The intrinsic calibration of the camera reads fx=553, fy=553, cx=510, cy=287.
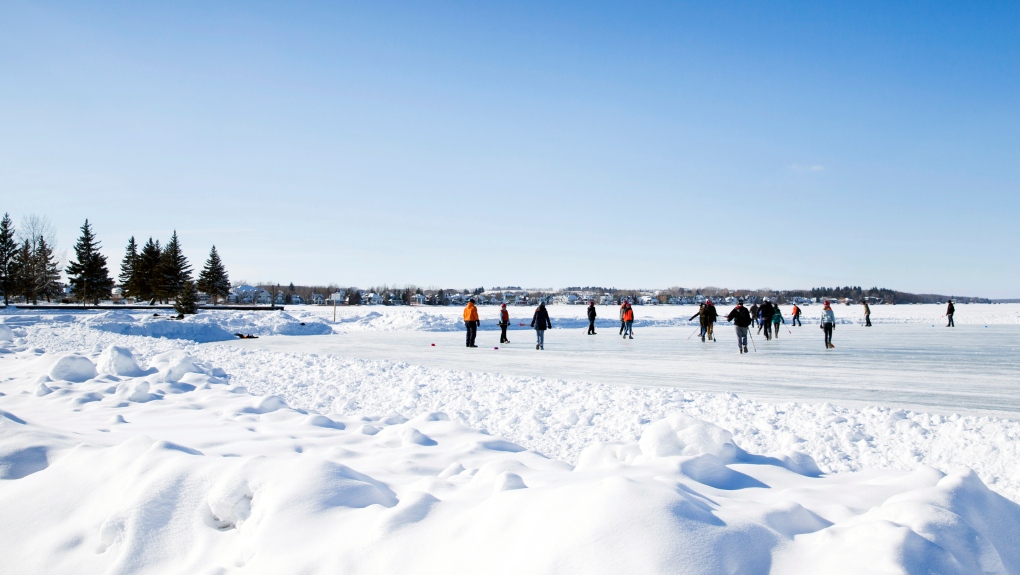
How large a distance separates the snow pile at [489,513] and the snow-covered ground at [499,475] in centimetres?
1

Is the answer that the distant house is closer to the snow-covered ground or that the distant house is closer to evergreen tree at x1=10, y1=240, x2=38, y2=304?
evergreen tree at x1=10, y1=240, x2=38, y2=304

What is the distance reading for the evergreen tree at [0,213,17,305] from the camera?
2026 inches

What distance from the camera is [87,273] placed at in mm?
62781

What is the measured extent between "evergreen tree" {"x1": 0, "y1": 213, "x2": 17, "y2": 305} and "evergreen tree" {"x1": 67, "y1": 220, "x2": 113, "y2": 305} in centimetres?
820

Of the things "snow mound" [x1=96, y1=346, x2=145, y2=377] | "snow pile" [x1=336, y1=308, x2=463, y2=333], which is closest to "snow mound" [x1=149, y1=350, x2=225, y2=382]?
"snow mound" [x1=96, y1=346, x2=145, y2=377]

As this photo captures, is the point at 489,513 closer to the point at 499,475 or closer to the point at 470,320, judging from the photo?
the point at 499,475

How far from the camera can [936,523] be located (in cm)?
256

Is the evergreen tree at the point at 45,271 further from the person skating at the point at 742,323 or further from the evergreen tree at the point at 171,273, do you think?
the person skating at the point at 742,323

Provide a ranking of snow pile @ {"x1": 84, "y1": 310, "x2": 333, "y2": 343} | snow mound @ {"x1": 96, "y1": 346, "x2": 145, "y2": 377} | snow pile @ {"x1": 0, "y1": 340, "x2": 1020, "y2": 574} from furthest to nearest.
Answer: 1. snow pile @ {"x1": 84, "y1": 310, "x2": 333, "y2": 343}
2. snow mound @ {"x1": 96, "y1": 346, "x2": 145, "y2": 377}
3. snow pile @ {"x1": 0, "y1": 340, "x2": 1020, "y2": 574}

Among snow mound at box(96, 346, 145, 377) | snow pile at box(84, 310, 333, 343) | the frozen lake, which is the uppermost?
snow mound at box(96, 346, 145, 377)

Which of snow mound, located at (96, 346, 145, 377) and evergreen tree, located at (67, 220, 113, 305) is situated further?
evergreen tree, located at (67, 220, 113, 305)

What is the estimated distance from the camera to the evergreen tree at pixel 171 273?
64.4m

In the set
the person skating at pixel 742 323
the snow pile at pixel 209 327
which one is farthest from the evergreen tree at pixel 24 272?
the person skating at pixel 742 323

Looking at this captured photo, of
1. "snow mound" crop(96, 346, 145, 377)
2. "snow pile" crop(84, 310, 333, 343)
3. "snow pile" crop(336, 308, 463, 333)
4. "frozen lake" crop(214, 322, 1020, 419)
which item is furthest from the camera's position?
"snow pile" crop(336, 308, 463, 333)
